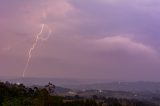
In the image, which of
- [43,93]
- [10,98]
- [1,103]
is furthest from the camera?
[43,93]

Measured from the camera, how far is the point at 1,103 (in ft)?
566

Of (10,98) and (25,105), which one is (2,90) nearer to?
(10,98)

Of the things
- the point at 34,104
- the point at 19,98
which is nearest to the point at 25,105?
the point at 34,104

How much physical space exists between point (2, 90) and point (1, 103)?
23.7 m

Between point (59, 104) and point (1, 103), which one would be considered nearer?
point (1, 103)

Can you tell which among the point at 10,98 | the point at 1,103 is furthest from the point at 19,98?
the point at 1,103

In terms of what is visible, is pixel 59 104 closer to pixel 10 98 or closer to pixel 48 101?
pixel 48 101

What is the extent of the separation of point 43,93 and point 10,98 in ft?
67.4

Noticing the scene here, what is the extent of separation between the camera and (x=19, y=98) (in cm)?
19212

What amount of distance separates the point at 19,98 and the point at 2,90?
1075 centimetres

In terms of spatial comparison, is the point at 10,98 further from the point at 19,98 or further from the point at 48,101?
the point at 48,101

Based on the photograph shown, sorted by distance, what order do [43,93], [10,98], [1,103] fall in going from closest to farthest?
[1,103]
[10,98]
[43,93]

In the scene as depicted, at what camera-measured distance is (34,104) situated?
17712 centimetres

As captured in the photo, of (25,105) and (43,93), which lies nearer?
(25,105)
